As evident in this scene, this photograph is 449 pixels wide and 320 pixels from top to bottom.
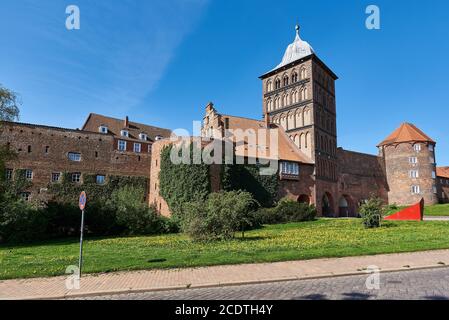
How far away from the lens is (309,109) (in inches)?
1815

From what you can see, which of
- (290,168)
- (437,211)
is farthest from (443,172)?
(290,168)

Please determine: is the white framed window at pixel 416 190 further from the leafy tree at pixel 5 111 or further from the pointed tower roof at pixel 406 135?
the leafy tree at pixel 5 111

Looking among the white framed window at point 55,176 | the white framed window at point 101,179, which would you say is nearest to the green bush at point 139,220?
the white framed window at point 101,179

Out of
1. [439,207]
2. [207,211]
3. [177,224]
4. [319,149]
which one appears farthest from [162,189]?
[439,207]

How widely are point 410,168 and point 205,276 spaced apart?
6082 centimetres

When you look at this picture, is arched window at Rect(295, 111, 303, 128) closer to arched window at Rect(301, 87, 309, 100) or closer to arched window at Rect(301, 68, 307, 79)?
arched window at Rect(301, 87, 309, 100)

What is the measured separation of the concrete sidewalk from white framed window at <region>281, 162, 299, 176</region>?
2796 centimetres

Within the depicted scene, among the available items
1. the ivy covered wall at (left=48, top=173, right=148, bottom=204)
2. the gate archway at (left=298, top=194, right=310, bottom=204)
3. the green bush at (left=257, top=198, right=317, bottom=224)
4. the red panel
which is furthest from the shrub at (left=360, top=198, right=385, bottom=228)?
the ivy covered wall at (left=48, top=173, right=148, bottom=204)

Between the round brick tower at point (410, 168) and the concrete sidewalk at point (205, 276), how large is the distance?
5410 cm

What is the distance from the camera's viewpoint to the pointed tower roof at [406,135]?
61691mm

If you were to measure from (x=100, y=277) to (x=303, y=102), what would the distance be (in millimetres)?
40773

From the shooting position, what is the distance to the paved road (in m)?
7.46

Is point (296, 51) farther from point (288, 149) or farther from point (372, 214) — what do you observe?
point (372, 214)
